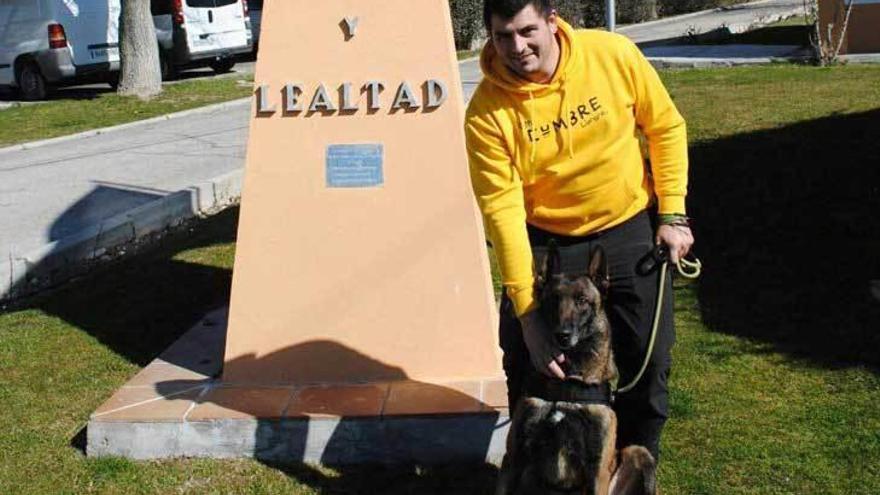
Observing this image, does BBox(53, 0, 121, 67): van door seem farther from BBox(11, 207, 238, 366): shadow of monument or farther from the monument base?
the monument base

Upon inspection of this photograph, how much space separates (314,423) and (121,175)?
814 centimetres

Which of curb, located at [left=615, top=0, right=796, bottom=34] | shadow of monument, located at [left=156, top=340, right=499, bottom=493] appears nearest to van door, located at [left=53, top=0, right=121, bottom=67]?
curb, located at [left=615, top=0, right=796, bottom=34]

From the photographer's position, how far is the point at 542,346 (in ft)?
11.8

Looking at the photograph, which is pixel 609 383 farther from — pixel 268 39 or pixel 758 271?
pixel 758 271

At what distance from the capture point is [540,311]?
358cm

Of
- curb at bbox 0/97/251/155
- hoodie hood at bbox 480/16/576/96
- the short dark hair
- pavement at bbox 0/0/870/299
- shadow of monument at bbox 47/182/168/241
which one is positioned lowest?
shadow of monument at bbox 47/182/168/241

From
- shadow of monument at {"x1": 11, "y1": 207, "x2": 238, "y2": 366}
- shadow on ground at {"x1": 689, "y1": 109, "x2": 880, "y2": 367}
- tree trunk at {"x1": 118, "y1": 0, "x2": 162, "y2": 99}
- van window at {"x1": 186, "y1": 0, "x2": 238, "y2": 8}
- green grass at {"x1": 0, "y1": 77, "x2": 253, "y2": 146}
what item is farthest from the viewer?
van window at {"x1": 186, "y1": 0, "x2": 238, "y2": 8}

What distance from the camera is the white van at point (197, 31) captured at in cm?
2245

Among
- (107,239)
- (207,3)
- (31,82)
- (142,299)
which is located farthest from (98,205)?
(207,3)

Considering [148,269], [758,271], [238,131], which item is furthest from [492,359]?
[238,131]

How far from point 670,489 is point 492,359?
42.1 inches

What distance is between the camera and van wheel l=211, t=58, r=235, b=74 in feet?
78.7

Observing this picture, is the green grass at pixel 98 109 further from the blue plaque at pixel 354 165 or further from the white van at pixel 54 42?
the blue plaque at pixel 354 165

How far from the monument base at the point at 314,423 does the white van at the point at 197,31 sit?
59.8ft
